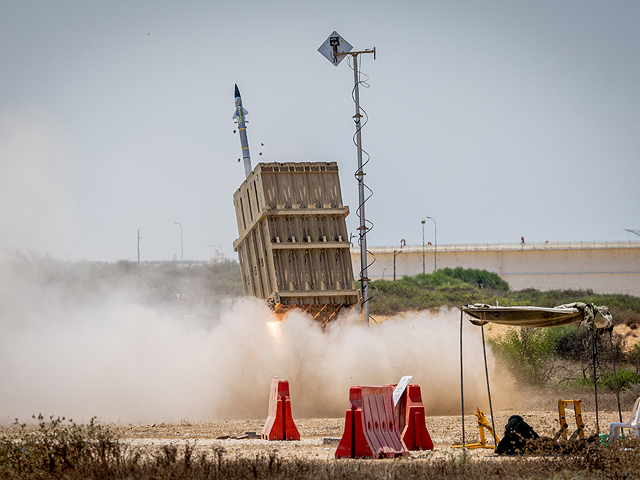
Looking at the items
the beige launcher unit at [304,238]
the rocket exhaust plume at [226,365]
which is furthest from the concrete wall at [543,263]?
the beige launcher unit at [304,238]

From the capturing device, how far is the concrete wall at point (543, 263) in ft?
194

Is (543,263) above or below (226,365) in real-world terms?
above

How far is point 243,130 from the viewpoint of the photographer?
77.4ft

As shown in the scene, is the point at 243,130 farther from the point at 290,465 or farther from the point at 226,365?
the point at 290,465

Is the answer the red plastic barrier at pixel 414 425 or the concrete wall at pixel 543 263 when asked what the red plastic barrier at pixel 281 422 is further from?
the concrete wall at pixel 543 263

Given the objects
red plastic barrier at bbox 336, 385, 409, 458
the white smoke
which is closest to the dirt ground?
red plastic barrier at bbox 336, 385, 409, 458

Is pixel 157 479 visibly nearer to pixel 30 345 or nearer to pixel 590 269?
pixel 30 345

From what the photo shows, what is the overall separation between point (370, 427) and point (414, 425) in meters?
1.24

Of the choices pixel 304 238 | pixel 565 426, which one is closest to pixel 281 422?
pixel 565 426

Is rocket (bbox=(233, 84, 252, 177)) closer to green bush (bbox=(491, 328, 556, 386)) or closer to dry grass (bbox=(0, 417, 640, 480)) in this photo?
green bush (bbox=(491, 328, 556, 386))

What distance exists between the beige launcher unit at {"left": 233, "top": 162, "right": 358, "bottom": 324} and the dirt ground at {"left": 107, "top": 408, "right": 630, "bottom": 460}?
2940 mm

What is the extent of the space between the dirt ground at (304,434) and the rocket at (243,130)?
7.75 metres

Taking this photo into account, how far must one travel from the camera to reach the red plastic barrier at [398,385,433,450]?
12375 mm

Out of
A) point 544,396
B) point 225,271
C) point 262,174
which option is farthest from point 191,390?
point 225,271
